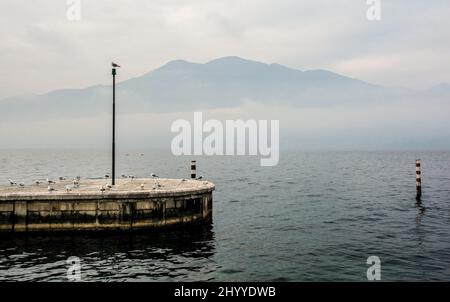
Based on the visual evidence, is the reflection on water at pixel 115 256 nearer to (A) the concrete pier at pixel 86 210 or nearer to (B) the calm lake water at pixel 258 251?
(B) the calm lake water at pixel 258 251

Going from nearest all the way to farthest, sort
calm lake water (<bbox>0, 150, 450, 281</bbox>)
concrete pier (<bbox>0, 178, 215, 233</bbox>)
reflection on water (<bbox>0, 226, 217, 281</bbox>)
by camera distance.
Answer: reflection on water (<bbox>0, 226, 217, 281</bbox>) → calm lake water (<bbox>0, 150, 450, 281</bbox>) → concrete pier (<bbox>0, 178, 215, 233</bbox>)

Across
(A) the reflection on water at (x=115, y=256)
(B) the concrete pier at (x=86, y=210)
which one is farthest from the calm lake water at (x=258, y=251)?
(B) the concrete pier at (x=86, y=210)

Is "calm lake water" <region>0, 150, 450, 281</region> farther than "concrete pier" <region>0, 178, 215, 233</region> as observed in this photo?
No

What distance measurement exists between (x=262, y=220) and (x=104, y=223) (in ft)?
46.8

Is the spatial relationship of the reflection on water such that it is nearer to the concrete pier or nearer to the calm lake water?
the calm lake water

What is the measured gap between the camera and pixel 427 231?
88.1ft

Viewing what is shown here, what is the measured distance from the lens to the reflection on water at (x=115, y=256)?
58.1 ft

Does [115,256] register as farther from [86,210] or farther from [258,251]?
[258,251]

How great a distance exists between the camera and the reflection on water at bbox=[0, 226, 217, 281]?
1772 cm

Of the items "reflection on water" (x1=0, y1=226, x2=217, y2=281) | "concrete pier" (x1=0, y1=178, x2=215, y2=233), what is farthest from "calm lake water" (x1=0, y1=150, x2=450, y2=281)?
"concrete pier" (x1=0, y1=178, x2=215, y2=233)

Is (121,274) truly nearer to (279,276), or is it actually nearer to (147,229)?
(147,229)
